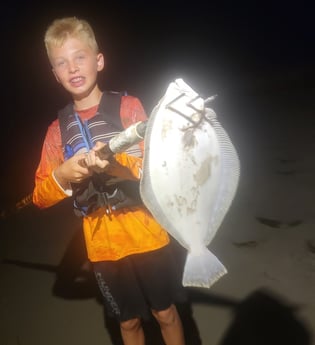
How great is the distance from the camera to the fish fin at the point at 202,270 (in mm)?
1550

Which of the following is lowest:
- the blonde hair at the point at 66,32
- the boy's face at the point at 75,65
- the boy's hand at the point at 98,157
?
the boy's hand at the point at 98,157

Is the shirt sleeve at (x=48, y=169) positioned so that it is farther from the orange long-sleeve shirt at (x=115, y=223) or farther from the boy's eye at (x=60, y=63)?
the boy's eye at (x=60, y=63)

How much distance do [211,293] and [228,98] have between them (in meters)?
9.22

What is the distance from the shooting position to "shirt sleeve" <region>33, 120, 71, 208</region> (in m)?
2.17

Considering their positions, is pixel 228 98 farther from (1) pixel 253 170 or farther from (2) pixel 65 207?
(2) pixel 65 207

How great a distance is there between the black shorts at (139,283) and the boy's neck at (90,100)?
943 millimetres

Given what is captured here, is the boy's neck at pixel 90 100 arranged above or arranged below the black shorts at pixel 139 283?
above

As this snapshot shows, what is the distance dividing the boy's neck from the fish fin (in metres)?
1.18

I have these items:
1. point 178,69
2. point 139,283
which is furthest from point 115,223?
point 178,69

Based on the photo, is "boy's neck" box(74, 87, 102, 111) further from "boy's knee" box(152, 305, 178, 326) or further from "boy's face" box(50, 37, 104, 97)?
"boy's knee" box(152, 305, 178, 326)

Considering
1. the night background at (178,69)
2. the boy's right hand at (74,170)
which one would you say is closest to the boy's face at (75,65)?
the boy's right hand at (74,170)

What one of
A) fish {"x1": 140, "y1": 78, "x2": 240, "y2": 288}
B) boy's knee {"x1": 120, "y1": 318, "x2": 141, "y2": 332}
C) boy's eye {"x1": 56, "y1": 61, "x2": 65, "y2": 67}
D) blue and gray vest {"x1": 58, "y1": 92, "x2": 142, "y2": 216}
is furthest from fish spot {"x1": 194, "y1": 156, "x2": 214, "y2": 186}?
boy's knee {"x1": 120, "y1": 318, "x2": 141, "y2": 332}

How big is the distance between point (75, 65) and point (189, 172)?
3.52 feet

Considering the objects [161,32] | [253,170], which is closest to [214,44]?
[161,32]
